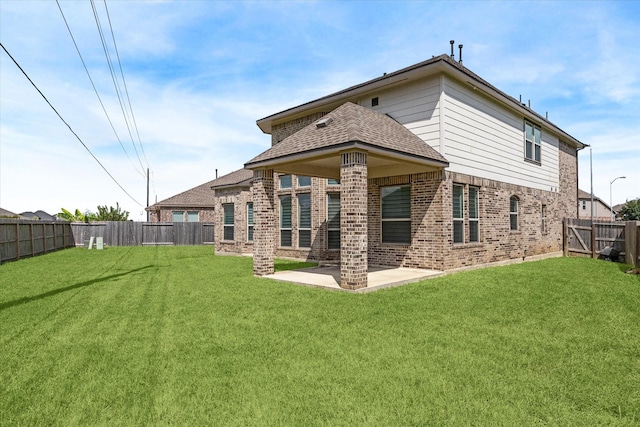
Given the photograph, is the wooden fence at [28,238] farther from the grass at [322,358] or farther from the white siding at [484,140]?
the white siding at [484,140]

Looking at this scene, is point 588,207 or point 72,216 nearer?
point 72,216

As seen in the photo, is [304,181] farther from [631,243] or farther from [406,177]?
[631,243]

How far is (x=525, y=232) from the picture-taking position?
14969 millimetres

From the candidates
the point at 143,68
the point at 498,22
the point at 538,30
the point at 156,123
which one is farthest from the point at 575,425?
the point at 156,123

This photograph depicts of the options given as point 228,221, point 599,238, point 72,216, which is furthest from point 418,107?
point 72,216

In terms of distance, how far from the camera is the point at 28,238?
699 inches

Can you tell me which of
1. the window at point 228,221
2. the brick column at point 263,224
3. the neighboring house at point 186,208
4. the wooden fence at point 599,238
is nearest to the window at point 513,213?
the wooden fence at point 599,238

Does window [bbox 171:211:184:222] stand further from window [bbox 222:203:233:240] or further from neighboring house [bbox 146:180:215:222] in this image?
window [bbox 222:203:233:240]

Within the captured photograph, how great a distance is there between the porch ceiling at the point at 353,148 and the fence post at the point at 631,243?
8315 mm

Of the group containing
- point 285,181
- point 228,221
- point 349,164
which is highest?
point 285,181

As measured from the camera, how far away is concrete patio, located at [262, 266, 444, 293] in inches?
344

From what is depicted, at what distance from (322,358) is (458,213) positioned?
29.5 ft

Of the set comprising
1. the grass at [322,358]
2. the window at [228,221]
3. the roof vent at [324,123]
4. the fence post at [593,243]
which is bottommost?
the grass at [322,358]

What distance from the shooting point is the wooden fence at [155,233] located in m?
28.6
